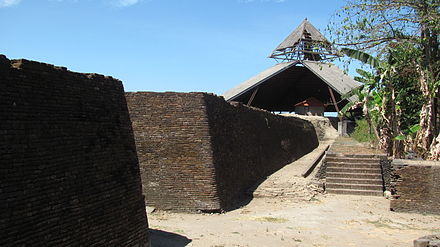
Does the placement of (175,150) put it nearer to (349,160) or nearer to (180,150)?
(180,150)

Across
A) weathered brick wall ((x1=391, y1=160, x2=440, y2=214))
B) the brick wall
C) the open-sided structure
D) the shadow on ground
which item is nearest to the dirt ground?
the shadow on ground

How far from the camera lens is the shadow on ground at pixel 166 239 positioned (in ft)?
25.1

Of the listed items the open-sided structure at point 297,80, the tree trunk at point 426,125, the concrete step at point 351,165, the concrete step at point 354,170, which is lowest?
the concrete step at point 354,170

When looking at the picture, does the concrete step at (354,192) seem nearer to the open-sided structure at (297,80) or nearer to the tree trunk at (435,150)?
the tree trunk at (435,150)

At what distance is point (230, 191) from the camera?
1119cm

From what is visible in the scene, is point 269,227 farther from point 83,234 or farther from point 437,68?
point 437,68

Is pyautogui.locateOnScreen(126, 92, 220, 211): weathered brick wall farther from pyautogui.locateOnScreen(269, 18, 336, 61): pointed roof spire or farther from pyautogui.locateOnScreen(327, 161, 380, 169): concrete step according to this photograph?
pyautogui.locateOnScreen(269, 18, 336, 61): pointed roof spire

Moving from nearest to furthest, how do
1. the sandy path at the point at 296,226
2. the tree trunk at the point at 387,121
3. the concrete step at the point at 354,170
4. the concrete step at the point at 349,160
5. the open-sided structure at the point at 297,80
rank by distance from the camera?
the sandy path at the point at 296,226, the concrete step at the point at 354,170, the concrete step at the point at 349,160, the tree trunk at the point at 387,121, the open-sided structure at the point at 297,80

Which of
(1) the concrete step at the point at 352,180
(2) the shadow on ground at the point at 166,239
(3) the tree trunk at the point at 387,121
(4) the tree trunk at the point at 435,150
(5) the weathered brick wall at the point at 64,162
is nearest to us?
(5) the weathered brick wall at the point at 64,162

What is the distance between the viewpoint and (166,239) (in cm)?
790

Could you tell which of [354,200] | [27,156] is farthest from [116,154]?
[354,200]

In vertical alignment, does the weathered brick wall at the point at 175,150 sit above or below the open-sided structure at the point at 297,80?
below

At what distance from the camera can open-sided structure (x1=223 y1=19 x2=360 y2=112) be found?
2931 cm

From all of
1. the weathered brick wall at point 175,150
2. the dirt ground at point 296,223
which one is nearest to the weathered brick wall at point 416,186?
the dirt ground at point 296,223
